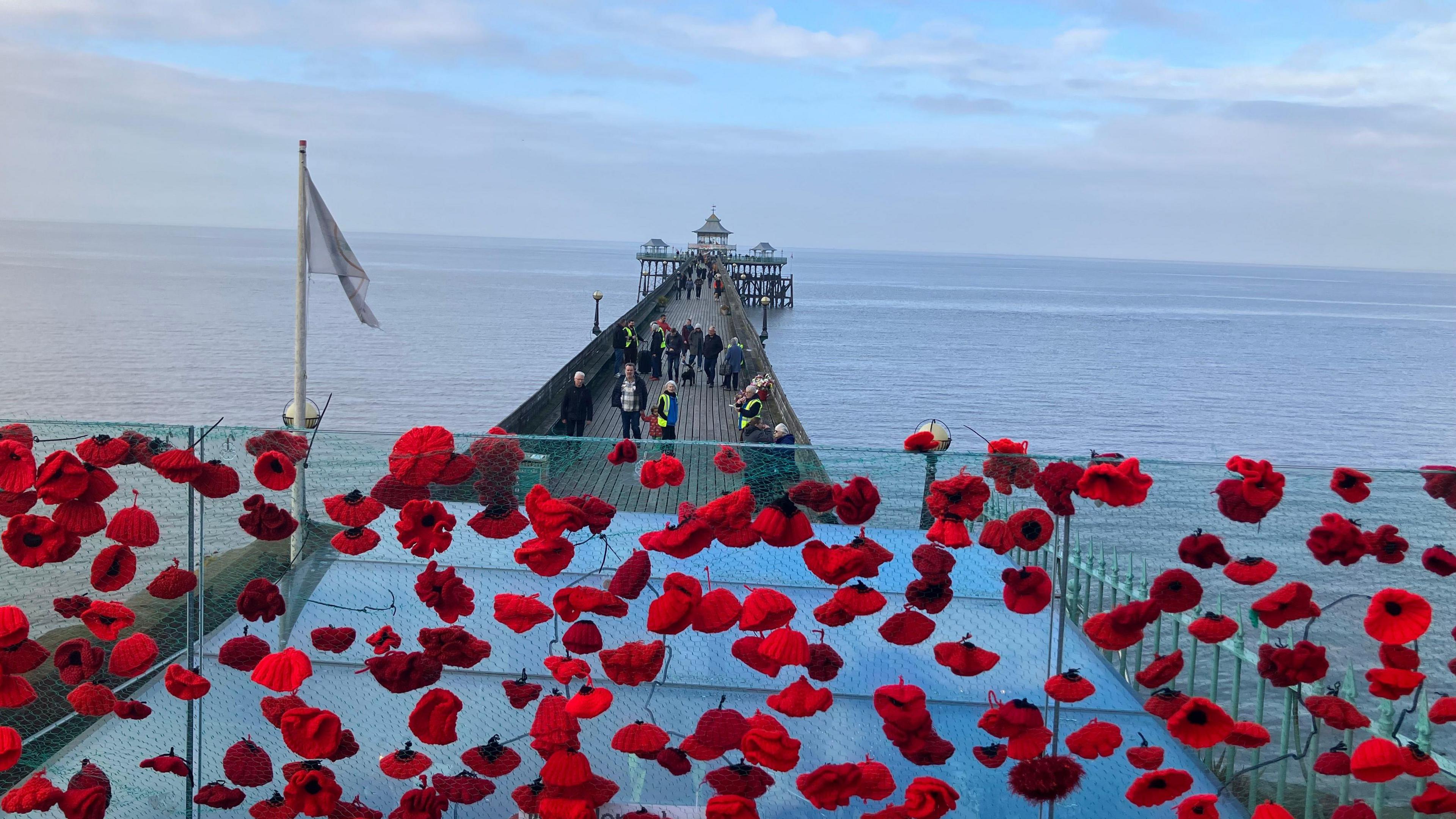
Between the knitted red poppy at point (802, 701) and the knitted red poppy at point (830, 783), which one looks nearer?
the knitted red poppy at point (830, 783)

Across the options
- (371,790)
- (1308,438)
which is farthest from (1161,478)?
(1308,438)

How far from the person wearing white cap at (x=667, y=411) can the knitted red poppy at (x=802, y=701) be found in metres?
Result: 7.99

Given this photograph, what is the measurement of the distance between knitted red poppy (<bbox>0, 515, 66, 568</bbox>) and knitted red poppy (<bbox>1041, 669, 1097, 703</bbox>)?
5.11 metres

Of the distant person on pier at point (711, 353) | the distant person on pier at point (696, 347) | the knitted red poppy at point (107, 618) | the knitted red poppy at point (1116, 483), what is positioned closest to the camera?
the knitted red poppy at point (1116, 483)

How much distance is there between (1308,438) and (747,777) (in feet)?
133

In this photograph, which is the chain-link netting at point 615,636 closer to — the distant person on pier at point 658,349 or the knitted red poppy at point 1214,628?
the knitted red poppy at point 1214,628

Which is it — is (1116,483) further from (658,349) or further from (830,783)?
(658,349)

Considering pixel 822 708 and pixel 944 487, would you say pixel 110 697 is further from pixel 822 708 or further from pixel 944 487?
pixel 944 487

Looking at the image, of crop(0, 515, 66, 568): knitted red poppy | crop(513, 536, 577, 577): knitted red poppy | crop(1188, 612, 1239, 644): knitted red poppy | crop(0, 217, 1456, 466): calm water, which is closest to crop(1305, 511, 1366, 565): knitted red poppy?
crop(1188, 612, 1239, 644): knitted red poppy

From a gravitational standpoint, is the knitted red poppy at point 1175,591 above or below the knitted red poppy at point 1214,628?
above

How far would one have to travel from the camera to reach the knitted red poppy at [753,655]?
19.6 ft

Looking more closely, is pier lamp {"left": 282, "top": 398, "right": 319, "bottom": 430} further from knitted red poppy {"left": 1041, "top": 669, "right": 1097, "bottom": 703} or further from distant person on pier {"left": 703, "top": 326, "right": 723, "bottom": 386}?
distant person on pier {"left": 703, "top": 326, "right": 723, "bottom": 386}

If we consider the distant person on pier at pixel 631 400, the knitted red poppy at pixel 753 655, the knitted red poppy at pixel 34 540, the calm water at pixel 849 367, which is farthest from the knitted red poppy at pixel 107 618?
the calm water at pixel 849 367

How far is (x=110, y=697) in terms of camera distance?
591 centimetres
